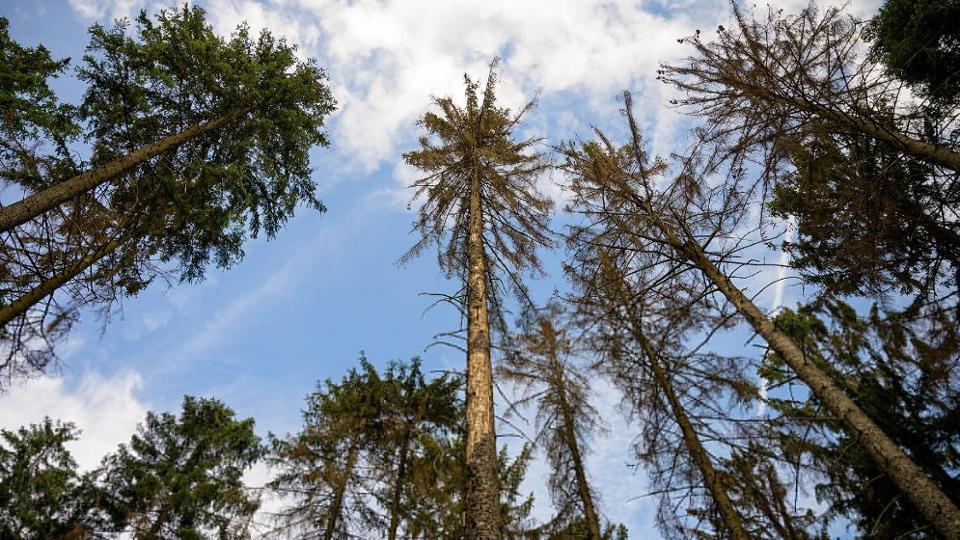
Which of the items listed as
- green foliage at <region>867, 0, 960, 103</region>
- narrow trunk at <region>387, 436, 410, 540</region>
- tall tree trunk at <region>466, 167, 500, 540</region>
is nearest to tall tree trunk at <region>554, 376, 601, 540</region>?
narrow trunk at <region>387, 436, 410, 540</region>

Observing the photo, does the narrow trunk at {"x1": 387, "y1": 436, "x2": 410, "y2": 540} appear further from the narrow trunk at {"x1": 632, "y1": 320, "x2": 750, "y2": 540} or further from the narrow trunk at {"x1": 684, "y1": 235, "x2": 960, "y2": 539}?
the narrow trunk at {"x1": 684, "y1": 235, "x2": 960, "y2": 539}

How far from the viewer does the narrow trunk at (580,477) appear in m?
8.72

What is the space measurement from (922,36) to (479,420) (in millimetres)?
9828

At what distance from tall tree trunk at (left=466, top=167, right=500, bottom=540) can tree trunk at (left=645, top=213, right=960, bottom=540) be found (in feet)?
9.02

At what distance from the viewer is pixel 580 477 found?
942 cm

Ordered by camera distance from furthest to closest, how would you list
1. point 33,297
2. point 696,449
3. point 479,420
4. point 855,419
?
point 33,297 → point 696,449 → point 479,420 → point 855,419

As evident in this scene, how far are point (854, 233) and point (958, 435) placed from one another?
4.05 m

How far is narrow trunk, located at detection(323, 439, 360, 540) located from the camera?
31.6 feet

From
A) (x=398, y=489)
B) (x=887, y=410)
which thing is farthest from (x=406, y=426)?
(x=887, y=410)

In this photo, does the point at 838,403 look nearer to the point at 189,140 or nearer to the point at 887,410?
the point at 887,410

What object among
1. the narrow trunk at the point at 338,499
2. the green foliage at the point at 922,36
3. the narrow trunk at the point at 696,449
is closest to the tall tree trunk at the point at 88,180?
the narrow trunk at the point at 338,499

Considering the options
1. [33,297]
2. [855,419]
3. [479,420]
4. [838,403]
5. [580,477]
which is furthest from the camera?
[580,477]

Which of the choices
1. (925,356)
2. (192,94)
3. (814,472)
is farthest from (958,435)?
(192,94)

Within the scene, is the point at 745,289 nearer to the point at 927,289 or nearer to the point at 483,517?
the point at 927,289
